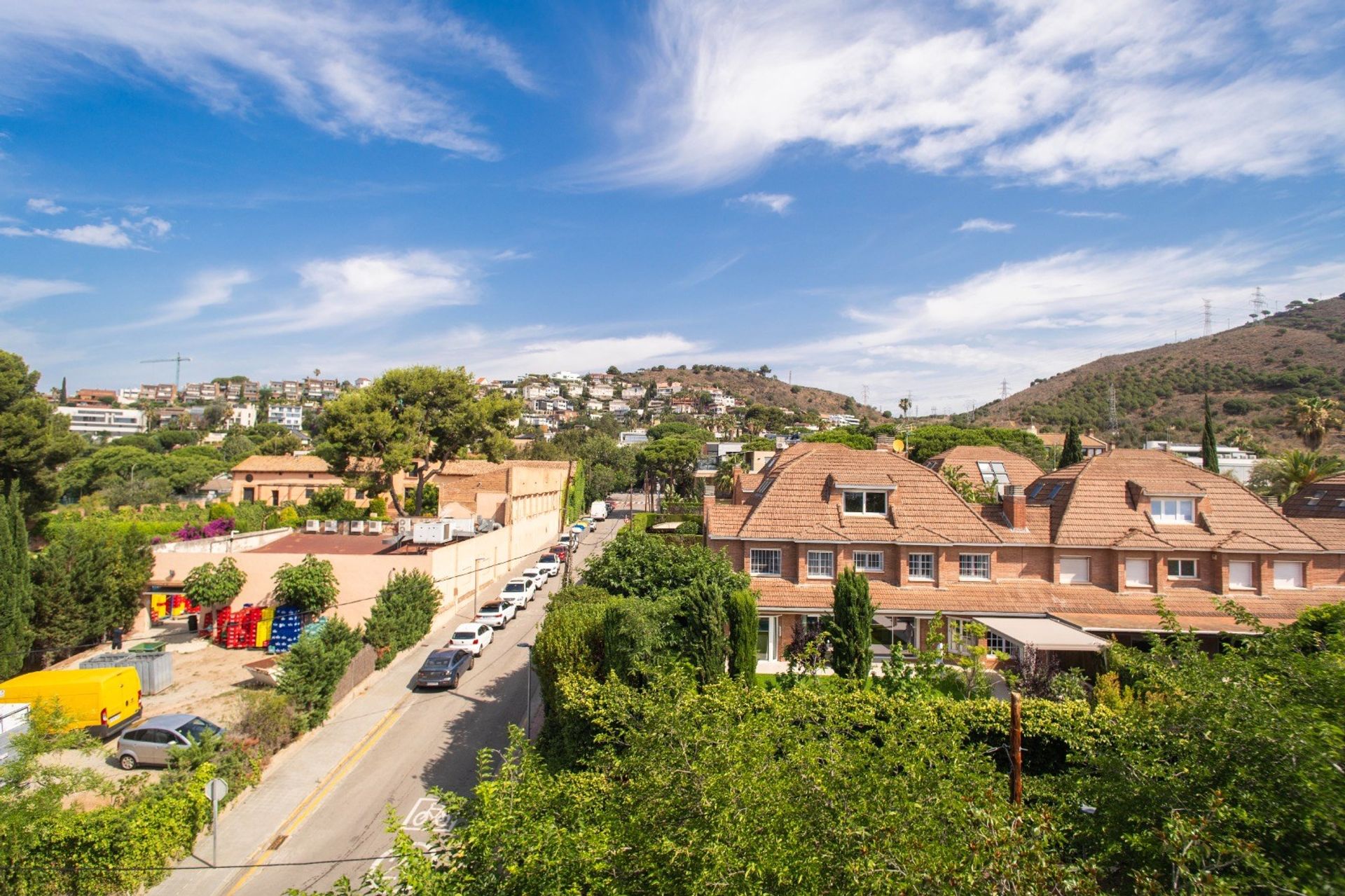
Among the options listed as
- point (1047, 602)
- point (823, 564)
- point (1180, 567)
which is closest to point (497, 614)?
point (823, 564)

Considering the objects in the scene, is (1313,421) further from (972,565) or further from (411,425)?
(411,425)

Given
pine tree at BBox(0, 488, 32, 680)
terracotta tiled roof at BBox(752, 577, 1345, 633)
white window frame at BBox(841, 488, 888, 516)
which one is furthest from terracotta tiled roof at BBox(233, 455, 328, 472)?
white window frame at BBox(841, 488, 888, 516)

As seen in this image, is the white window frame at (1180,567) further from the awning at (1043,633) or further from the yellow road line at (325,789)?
the yellow road line at (325,789)

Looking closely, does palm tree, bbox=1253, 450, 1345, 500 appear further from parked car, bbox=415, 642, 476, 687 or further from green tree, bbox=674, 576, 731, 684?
parked car, bbox=415, 642, 476, 687

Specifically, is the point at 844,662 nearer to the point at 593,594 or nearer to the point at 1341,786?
the point at 593,594

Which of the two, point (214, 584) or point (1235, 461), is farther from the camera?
point (1235, 461)

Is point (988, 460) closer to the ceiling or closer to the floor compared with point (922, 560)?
closer to the ceiling
